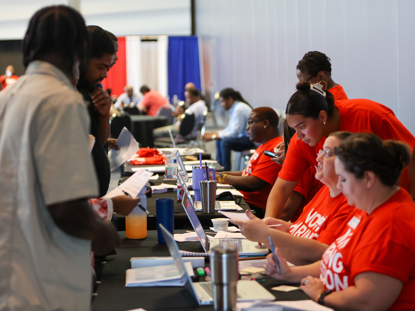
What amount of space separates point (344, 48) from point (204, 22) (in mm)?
9317

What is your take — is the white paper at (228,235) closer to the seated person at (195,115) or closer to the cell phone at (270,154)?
the cell phone at (270,154)

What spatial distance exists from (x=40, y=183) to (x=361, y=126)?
1.64 meters

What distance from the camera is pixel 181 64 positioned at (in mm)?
13656

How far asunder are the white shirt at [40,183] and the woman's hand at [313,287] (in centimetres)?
65

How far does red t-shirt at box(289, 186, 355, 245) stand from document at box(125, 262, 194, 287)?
52 cm

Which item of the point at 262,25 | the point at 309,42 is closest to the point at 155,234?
the point at 309,42

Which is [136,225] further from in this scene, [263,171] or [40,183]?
[263,171]

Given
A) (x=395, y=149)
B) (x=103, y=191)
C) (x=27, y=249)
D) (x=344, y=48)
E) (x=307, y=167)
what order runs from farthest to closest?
(x=344, y=48) < (x=307, y=167) < (x=103, y=191) < (x=395, y=149) < (x=27, y=249)

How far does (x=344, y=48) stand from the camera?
3.42 metres

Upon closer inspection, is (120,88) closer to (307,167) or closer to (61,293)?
(307,167)

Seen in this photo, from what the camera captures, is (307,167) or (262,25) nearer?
(307,167)

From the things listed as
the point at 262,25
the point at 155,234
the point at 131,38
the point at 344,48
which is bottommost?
the point at 155,234

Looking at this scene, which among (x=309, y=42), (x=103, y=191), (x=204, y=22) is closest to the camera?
(x=103, y=191)

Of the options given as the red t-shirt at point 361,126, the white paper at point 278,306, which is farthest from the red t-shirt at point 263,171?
the white paper at point 278,306
